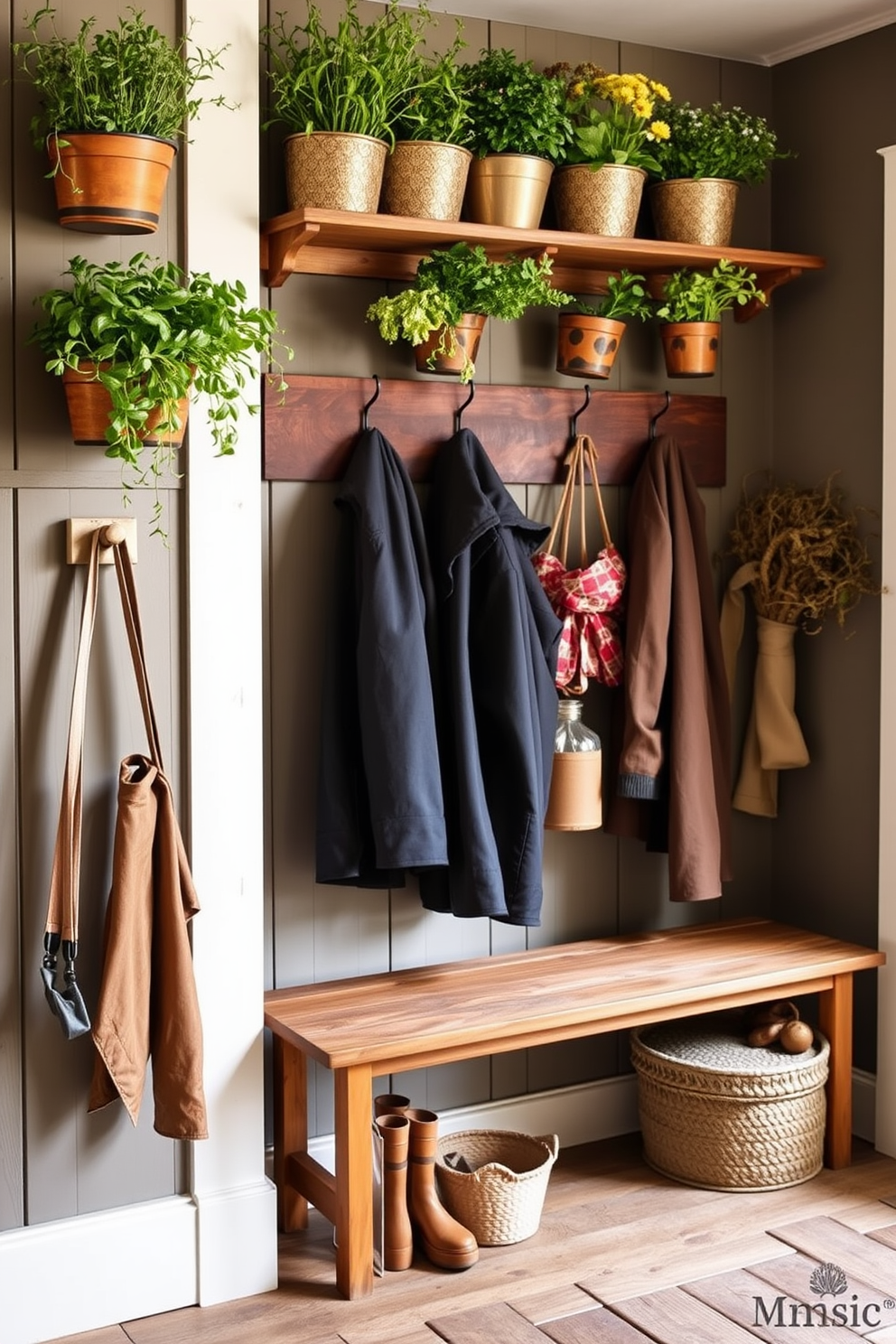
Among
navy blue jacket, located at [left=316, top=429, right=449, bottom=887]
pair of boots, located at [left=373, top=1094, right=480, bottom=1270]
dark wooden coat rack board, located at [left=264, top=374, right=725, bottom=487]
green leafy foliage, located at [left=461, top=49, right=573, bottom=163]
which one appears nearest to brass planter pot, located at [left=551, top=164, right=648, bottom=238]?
green leafy foliage, located at [left=461, top=49, right=573, bottom=163]

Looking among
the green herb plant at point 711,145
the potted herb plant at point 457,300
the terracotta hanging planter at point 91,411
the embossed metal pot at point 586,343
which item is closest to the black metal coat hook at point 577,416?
the embossed metal pot at point 586,343

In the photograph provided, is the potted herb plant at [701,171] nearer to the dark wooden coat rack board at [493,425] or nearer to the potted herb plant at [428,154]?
the dark wooden coat rack board at [493,425]

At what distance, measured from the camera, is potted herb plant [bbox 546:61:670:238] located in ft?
9.85

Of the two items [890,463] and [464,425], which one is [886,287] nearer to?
[890,463]

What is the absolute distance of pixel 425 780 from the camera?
2.82 meters

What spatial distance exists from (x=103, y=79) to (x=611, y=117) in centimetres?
115

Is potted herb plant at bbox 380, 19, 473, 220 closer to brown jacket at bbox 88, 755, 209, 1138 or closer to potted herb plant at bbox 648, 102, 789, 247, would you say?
potted herb plant at bbox 648, 102, 789, 247

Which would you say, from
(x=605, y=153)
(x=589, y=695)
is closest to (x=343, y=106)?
(x=605, y=153)

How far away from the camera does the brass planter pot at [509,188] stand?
2.92 m

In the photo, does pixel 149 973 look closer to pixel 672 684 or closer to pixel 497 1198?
pixel 497 1198

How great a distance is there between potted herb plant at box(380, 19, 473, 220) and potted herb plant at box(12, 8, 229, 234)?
55 cm

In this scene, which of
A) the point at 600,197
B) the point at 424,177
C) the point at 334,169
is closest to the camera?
the point at 334,169

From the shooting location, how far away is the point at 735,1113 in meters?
3.05

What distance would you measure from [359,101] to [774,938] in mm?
2012
